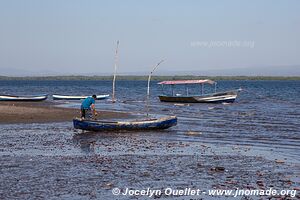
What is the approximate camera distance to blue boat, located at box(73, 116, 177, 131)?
26.6 meters

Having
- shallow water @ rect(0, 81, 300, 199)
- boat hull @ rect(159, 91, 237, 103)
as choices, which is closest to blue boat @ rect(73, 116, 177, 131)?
shallow water @ rect(0, 81, 300, 199)

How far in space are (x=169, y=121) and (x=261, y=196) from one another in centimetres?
1600

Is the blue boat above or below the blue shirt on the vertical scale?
below

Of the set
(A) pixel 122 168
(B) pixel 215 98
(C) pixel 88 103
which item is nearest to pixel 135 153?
(A) pixel 122 168

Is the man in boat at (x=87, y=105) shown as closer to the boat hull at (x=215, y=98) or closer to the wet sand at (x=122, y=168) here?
the wet sand at (x=122, y=168)

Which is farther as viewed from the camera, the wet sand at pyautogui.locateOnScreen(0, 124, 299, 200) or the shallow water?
the shallow water

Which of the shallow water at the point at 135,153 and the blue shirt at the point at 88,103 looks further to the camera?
the blue shirt at the point at 88,103

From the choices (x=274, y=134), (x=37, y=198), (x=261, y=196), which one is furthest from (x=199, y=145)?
(x=37, y=198)

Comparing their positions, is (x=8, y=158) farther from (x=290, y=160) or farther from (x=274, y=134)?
(x=274, y=134)

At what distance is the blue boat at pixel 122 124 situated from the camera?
26609mm

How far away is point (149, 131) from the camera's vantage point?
92.0 ft

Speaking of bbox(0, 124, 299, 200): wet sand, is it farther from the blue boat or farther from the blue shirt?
the blue shirt

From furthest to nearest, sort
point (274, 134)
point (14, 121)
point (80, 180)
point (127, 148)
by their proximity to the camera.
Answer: point (14, 121), point (274, 134), point (127, 148), point (80, 180)

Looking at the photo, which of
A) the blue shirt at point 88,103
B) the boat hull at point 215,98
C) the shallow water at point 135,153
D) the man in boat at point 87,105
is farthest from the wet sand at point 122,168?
the boat hull at point 215,98
